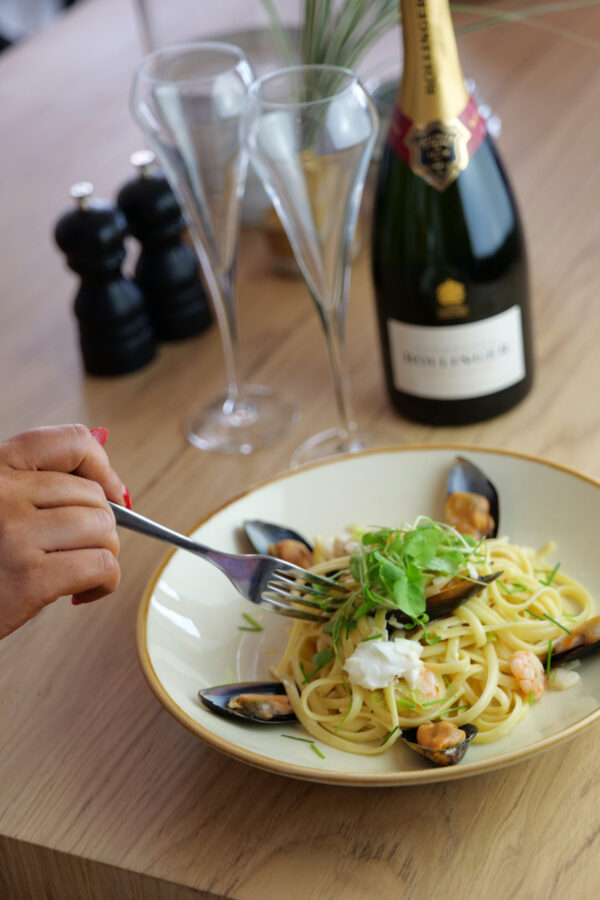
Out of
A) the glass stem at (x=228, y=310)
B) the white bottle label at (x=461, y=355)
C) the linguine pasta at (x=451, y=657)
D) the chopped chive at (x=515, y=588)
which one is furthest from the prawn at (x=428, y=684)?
the glass stem at (x=228, y=310)

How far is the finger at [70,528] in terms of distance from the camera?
28.1 inches

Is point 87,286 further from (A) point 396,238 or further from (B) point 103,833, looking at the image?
(B) point 103,833

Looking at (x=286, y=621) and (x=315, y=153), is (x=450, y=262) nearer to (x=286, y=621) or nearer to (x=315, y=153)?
(x=315, y=153)

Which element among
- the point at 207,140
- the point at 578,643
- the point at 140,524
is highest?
the point at 207,140

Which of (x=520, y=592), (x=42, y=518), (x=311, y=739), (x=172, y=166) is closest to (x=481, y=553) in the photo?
(x=520, y=592)

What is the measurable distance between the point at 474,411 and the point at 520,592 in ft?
1.02

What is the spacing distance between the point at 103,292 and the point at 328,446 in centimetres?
33

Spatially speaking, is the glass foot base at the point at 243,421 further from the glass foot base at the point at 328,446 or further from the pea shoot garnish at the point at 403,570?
the pea shoot garnish at the point at 403,570

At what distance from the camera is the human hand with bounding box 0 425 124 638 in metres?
0.71

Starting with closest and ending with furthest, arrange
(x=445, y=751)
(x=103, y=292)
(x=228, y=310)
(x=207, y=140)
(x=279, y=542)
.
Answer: (x=445, y=751) < (x=279, y=542) < (x=207, y=140) < (x=228, y=310) < (x=103, y=292)

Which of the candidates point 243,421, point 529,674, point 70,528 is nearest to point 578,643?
point 529,674

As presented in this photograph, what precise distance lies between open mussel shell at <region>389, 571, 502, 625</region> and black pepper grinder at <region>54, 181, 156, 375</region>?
632 millimetres

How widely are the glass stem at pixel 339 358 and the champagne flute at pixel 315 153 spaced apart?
0.03 metres

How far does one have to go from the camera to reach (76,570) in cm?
72
